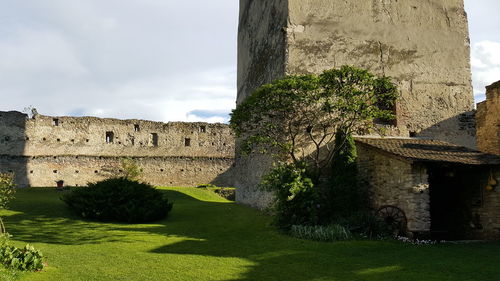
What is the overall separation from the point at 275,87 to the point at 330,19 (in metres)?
4.16

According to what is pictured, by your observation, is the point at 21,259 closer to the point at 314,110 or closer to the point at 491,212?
the point at 314,110

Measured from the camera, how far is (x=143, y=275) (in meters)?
7.32

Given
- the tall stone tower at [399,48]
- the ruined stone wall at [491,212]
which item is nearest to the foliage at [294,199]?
the tall stone tower at [399,48]

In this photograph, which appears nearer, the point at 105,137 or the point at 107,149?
the point at 107,149

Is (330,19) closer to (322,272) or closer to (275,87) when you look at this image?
(275,87)

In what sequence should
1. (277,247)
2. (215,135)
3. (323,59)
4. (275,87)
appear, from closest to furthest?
(277,247)
(275,87)
(323,59)
(215,135)

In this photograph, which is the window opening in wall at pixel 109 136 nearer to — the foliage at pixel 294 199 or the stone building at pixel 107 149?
the stone building at pixel 107 149

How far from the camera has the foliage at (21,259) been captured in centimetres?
723

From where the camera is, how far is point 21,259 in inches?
293

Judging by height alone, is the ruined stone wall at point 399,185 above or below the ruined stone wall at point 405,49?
below

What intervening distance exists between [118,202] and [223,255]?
21.8 feet

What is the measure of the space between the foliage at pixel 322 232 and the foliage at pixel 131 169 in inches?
943

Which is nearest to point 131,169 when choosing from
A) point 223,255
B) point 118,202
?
point 118,202

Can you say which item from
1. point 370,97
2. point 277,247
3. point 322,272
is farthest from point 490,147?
point 322,272
